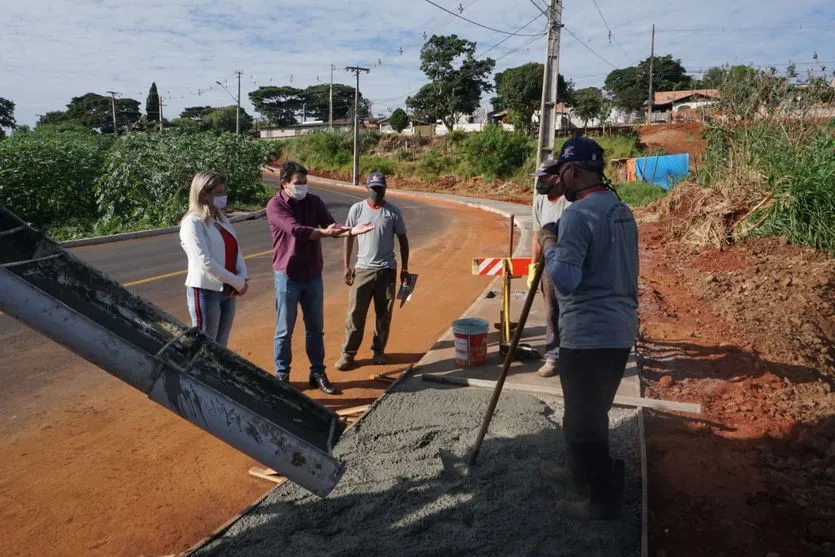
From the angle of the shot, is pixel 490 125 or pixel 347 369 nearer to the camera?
pixel 347 369

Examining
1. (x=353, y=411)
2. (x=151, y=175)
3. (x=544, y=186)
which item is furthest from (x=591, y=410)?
(x=151, y=175)

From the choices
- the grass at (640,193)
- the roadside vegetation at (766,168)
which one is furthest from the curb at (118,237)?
the grass at (640,193)

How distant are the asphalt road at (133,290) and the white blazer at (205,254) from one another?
185cm

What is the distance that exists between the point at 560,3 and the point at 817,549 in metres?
16.3

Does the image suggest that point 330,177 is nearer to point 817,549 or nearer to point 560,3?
point 560,3

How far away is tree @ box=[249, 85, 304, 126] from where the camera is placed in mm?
101688

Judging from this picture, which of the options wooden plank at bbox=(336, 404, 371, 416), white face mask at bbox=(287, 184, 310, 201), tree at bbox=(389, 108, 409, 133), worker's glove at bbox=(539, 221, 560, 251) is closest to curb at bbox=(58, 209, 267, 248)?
white face mask at bbox=(287, 184, 310, 201)

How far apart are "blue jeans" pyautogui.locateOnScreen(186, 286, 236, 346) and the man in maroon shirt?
48cm

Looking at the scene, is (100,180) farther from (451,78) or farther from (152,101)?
(152,101)

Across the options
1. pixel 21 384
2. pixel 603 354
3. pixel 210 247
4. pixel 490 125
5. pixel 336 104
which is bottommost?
pixel 21 384

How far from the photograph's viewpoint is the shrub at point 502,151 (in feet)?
125

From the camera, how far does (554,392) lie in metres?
5.03

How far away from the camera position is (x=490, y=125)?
3969 centimetres

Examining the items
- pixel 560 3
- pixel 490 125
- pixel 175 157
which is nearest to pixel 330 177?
pixel 490 125
